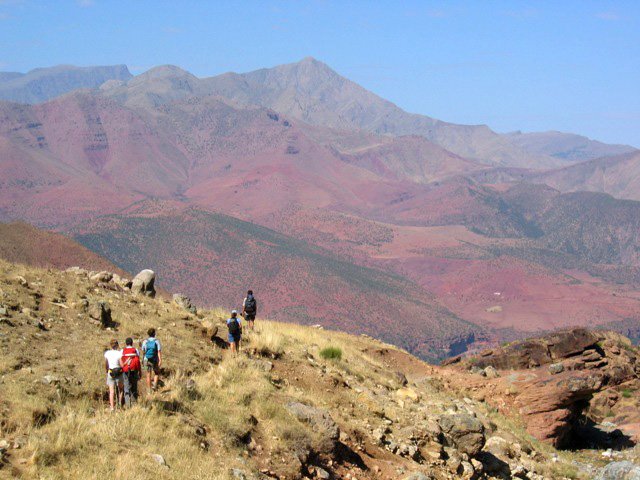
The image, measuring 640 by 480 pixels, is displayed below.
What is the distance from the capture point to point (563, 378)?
21.2 metres

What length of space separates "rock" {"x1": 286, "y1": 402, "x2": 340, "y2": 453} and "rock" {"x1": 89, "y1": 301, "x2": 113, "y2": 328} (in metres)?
4.58

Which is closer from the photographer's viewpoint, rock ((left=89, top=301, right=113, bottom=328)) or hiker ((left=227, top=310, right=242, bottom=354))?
rock ((left=89, top=301, right=113, bottom=328))

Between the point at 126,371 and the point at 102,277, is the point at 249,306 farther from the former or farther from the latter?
the point at 126,371

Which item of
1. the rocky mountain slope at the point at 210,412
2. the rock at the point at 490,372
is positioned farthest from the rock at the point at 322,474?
the rock at the point at 490,372

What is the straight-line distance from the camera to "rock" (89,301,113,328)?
14.2m

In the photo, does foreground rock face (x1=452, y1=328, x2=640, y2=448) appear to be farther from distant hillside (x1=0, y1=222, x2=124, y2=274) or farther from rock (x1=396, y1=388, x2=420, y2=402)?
distant hillside (x1=0, y1=222, x2=124, y2=274)

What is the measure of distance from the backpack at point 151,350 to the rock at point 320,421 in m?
2.50

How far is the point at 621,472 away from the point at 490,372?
985 cm

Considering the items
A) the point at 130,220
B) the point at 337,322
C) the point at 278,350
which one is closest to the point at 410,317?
the point at 337,322

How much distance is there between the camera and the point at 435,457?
42.4 ft

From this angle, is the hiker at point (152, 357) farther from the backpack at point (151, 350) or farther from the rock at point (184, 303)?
the rock at point (184, 303)

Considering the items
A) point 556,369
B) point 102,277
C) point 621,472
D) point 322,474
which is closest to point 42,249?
point 102,277

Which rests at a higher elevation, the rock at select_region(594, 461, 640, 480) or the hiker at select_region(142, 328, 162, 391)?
the hiker at select_region(142, 328, 162, 391)

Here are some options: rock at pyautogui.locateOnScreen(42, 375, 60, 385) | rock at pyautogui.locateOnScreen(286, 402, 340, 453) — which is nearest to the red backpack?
rock at pyautogui.locateOnScreen(42, 375, 60, 385)
